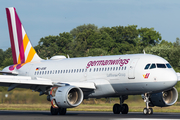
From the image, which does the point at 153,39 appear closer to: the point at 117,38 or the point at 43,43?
the point at 117,38

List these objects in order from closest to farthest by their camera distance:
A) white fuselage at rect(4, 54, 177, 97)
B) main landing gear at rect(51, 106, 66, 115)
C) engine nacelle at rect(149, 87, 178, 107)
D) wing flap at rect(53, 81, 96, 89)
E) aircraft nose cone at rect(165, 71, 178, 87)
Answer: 1. aircraft nose cone at rect(165, 71, 178, 87)
2. white fuselage at rect(4, 54, 177, 97)
3. wing flap at rect(53, 81, 96, 89)
4. engine nacelle at rect(149, 87, 178, 107)
5. main landing gear at rect(51, 106, 66, 115)

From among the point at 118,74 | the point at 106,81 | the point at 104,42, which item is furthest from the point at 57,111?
the point at 104,42

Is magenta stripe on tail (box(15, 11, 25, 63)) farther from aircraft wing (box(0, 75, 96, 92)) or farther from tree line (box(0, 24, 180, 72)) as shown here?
tree line (box(0, 24, 180, 72))

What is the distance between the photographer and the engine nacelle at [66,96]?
27531 millimetres

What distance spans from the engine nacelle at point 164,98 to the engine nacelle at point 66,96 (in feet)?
19.9

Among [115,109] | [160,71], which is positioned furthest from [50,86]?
[160,71]

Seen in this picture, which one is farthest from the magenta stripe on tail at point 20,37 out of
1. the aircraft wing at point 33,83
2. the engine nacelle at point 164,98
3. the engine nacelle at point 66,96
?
the engine nacelle at point 164,98

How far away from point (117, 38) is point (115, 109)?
3259 inches

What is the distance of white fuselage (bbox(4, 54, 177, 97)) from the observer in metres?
27.4

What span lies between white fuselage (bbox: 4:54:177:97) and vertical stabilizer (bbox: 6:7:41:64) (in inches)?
222

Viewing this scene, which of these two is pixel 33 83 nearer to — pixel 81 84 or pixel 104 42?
pixel 81 84

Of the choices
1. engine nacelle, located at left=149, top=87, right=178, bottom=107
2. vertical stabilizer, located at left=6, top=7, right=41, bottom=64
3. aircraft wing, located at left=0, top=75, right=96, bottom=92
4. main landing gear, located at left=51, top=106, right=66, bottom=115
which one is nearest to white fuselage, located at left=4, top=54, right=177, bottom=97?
aircraft wing, located at left=0, top=75, right=96, bottom=92

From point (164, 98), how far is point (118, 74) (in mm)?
4661

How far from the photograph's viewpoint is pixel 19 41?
39.8m
